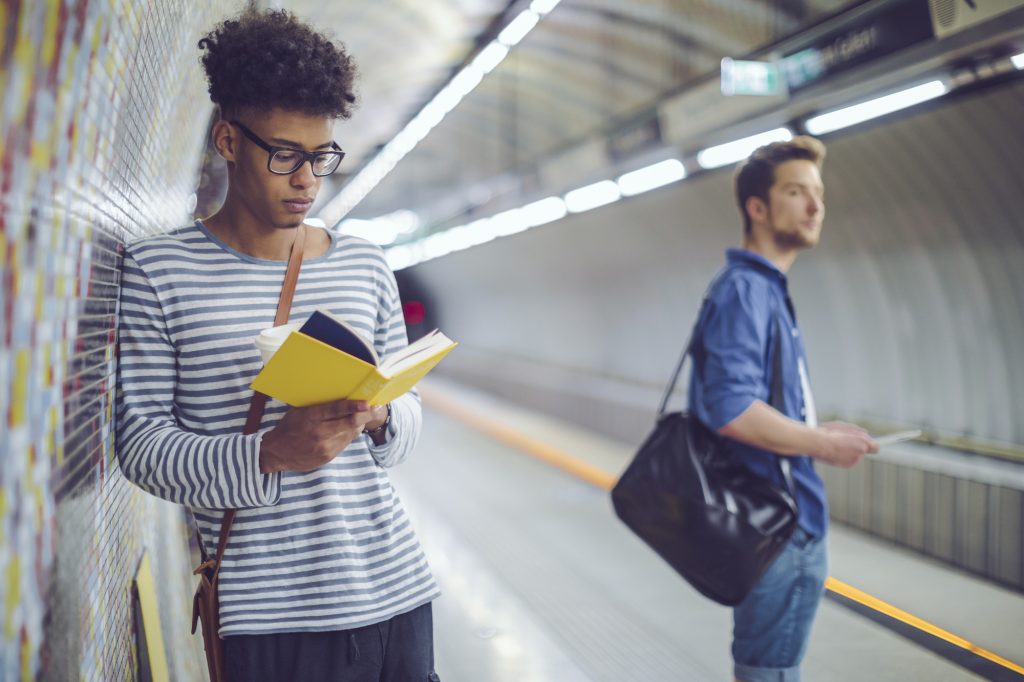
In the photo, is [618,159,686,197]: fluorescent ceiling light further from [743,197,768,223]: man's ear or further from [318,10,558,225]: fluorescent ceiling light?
[743,197,768,223]: man's ear

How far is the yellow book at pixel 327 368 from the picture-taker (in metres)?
1.50

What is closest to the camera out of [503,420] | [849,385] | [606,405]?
[849,385]

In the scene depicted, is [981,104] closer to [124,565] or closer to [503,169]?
[124,565]

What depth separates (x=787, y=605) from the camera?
108 inches

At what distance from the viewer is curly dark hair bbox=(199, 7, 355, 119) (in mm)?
1788

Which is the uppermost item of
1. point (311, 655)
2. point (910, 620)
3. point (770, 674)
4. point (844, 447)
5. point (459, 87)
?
point (459, 87)

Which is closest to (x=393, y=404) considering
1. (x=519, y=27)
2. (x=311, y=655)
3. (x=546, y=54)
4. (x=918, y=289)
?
(x=311, y=655)

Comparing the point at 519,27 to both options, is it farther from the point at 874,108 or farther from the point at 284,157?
the point at 284,157

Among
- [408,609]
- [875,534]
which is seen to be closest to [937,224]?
[875,534]

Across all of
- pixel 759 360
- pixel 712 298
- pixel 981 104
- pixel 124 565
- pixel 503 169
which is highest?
pixel 503 169

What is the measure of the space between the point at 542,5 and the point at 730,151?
78.1 inches

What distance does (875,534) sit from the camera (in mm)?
6621

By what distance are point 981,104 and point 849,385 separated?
2911 millimetres

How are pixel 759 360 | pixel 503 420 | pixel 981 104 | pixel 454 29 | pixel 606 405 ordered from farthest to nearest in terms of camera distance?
pixel 503 420 → pixel 606 405 → pixel 454 29 → pixel 981 104 → pixel 759 360
